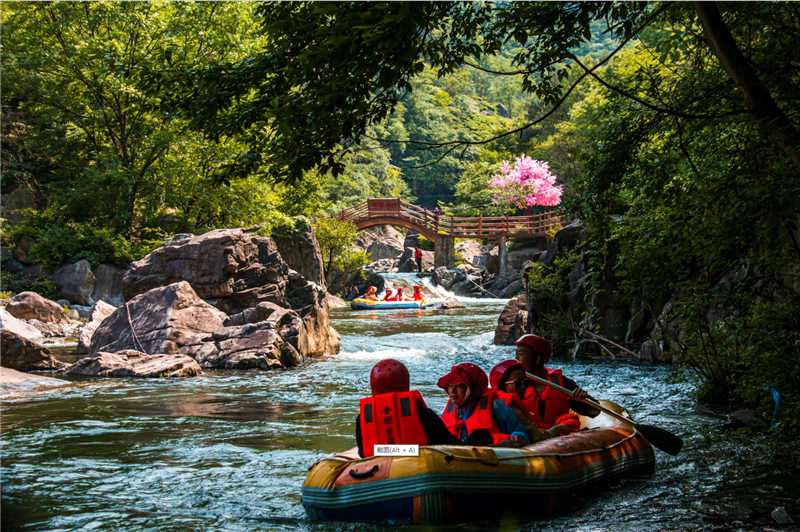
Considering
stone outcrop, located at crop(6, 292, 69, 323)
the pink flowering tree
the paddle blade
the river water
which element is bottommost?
the river water

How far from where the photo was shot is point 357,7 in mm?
3955

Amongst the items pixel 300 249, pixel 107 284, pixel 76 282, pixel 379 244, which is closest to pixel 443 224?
pixel 379 244

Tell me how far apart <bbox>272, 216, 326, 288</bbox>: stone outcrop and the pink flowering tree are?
17.5 m

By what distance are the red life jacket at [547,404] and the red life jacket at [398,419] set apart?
1459 mm

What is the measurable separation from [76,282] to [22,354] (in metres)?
8.33

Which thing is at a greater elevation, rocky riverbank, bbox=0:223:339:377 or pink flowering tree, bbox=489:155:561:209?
pink flowering tree, bbox=489:155:561:209

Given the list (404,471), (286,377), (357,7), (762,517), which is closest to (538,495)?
(404,471)

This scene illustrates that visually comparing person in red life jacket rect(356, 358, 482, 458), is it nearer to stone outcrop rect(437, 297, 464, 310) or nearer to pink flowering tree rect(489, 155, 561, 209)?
stone outcrop rect(437, 297, 464, 310)

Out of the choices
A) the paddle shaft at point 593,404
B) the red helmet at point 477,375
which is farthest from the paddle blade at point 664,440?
the red helmet at point 477,375

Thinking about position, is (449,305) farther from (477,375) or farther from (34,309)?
(477,375)

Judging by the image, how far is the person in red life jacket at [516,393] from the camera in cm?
455

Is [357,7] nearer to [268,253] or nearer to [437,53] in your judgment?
[437,53]

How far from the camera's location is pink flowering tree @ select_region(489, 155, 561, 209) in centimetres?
3581

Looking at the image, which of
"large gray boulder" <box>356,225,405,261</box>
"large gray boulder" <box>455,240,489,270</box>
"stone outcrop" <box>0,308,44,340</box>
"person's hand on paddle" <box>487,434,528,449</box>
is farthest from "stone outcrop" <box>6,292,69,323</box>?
"large gray boulder" <box>356,225,405,261</box>
